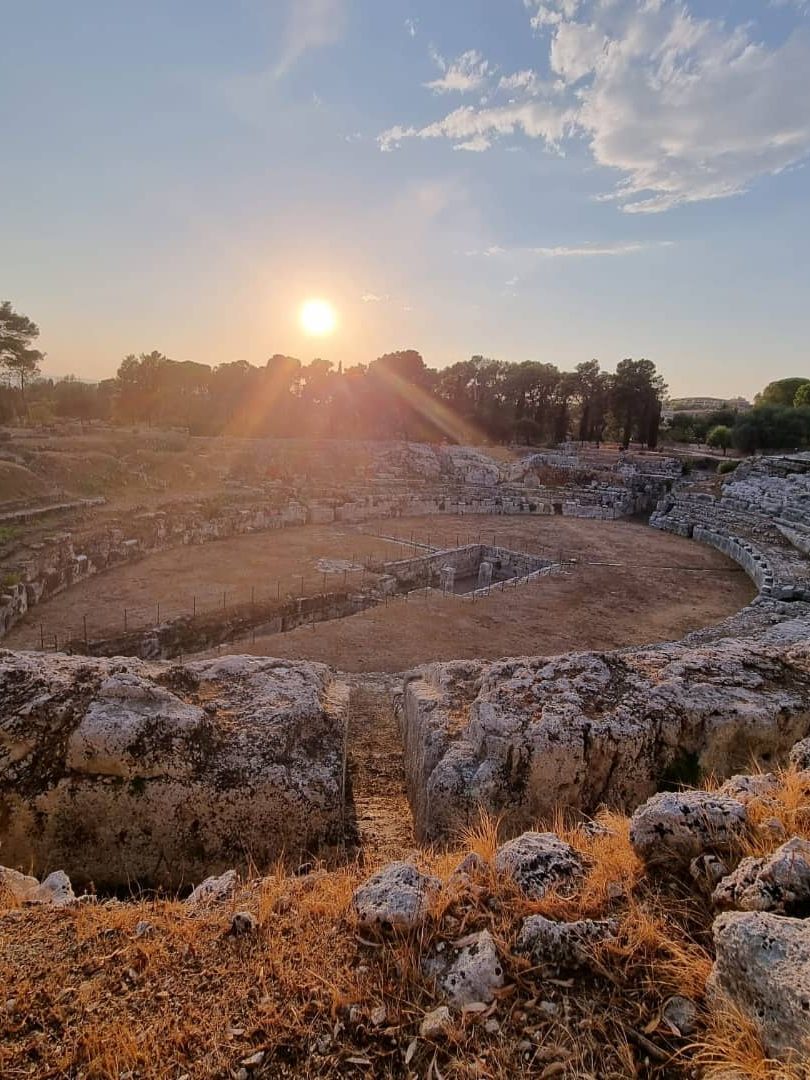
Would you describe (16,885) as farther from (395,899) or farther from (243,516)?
(243,516)

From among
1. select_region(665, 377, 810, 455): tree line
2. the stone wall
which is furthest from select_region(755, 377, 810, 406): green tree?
the stone wall

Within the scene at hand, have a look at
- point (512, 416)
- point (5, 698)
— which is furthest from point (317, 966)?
point (512, 416)

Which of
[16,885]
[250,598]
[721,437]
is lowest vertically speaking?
[250,598]

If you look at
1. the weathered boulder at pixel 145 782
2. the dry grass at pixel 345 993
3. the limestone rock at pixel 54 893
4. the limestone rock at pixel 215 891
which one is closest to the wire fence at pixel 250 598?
the weathered boulder at pixel 145 782

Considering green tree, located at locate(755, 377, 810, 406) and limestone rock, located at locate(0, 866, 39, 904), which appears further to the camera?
green tree, located at locate(755, 377, 810, 406)

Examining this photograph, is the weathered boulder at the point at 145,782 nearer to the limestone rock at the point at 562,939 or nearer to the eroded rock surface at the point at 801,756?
the limestone rock at the point at 562,939

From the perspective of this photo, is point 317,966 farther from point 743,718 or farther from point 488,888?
point 743,718

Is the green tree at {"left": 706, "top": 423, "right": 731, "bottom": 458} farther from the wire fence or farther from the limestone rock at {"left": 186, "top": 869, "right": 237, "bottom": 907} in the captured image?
the limestone rock at {"left": 186, "top": 869, "right": 237, "bottom": 907}

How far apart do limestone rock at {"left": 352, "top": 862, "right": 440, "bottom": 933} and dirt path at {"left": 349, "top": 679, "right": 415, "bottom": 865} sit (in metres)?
1.37

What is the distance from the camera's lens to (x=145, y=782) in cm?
459

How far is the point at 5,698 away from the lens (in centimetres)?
488

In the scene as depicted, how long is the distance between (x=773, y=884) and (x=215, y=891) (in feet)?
9.74

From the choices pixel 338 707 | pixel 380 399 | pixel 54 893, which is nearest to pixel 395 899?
pixel 54 893

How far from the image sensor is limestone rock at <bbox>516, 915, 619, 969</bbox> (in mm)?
2650
